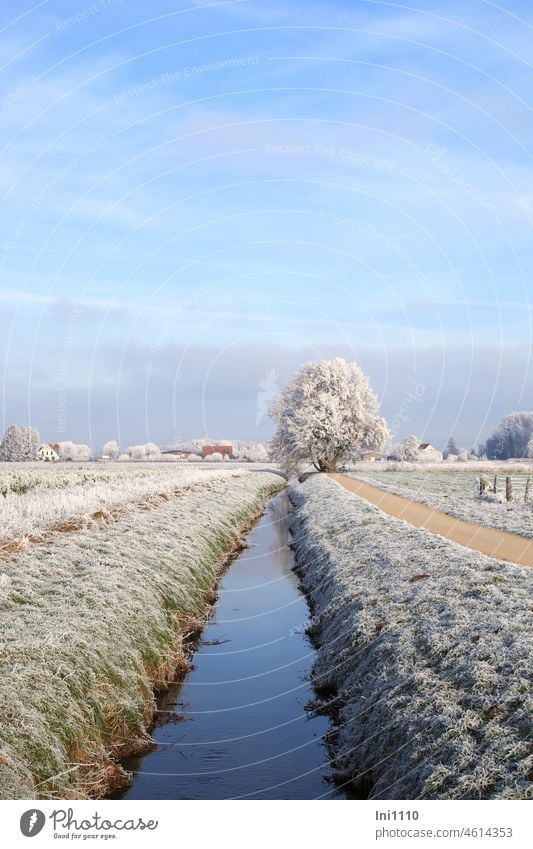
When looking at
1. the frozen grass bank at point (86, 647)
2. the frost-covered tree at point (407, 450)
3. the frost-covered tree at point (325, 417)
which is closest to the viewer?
the frozen grass bank at point (86, 647)

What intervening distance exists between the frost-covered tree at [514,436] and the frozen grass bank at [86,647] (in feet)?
426

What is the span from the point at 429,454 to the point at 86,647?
435 ft

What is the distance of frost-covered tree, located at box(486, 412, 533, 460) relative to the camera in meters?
145

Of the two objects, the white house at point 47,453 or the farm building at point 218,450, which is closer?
the white house at point 47,453

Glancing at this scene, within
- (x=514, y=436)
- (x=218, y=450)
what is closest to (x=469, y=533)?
(x=514, y=436)

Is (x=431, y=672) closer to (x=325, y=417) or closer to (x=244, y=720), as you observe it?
(x=244, y=720)

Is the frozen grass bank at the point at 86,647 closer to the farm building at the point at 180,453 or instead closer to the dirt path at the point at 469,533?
the dirt path at the point at 469,533

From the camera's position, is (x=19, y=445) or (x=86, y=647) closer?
(x=86, y=647)

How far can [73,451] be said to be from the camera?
177 metres

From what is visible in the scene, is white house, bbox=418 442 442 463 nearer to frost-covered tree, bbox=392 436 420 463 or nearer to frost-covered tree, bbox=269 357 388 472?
frost-covered tree, bbox=392 436 420 463

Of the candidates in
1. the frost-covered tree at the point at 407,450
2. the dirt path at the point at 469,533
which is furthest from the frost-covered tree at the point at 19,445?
the dirt path at the point at 469,533

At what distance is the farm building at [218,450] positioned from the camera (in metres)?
171

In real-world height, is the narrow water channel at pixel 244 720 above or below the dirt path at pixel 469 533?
below

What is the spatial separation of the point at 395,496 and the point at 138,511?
78.0 feet
